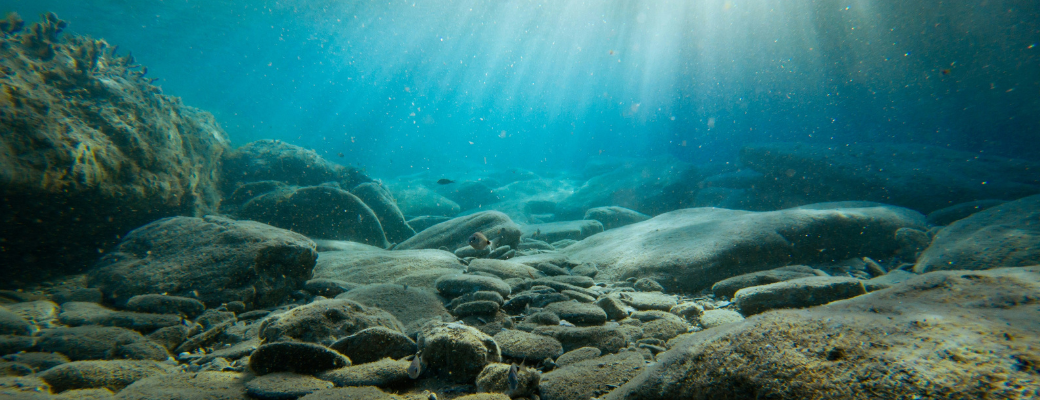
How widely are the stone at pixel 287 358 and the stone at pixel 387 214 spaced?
8.74 m

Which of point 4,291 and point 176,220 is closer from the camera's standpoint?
point 4,291

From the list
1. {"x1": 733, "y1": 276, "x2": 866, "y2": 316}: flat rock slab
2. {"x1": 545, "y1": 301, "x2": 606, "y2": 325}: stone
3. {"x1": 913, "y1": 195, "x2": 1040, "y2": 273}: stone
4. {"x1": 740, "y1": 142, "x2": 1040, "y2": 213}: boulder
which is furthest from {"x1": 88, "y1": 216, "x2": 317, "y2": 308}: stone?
{"x1": 740, "y1": 142, "x2": 1040, "y2": 213}: boulder

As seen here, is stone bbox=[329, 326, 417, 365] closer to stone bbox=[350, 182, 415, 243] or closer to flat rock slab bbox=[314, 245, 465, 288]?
flat rock slab bbox=[314, 245, 465, 288]

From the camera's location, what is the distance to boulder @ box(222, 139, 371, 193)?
10695 mm

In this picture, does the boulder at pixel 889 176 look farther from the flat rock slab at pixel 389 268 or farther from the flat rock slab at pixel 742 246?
the flat rock slab at pixel 389 268

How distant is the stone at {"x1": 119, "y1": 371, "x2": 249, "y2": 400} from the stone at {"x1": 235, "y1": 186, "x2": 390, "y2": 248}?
7421 millimetres

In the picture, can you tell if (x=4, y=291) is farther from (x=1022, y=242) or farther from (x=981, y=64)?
(x=981, y=64)

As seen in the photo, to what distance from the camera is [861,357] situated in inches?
45.6

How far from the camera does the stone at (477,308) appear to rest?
305cm

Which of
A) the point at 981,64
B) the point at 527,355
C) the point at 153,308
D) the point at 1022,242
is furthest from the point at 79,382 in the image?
the point at 981,64

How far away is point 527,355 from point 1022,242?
6.65 metres

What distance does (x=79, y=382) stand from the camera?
2.00 metres

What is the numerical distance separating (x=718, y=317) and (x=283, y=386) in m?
3.30

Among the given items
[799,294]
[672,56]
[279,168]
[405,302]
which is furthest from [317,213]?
[672,56]
